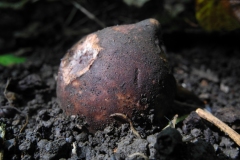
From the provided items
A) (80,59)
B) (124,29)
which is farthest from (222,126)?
(80,59)

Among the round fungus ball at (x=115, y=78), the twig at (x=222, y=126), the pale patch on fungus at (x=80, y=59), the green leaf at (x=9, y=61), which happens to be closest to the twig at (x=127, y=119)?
the round fungus ball at (x=115, y=78)

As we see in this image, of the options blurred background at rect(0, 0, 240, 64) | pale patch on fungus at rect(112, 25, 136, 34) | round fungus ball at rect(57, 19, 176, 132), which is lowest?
blurred background at rect(0, 0, 240, 64)

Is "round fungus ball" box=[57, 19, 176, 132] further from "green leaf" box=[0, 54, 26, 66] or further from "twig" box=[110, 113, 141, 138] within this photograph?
"green leaf" box=[0, 54, 26, 66]

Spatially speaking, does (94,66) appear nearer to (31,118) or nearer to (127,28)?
(127,28)

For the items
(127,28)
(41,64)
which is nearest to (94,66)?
(127,28)

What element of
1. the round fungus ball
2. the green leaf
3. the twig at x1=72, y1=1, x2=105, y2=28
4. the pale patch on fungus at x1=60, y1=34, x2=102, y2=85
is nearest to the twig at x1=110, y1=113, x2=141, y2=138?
the round fungus ball

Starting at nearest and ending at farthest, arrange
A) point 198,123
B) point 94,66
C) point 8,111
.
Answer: point 94,66
point 198,123
point 8,111
